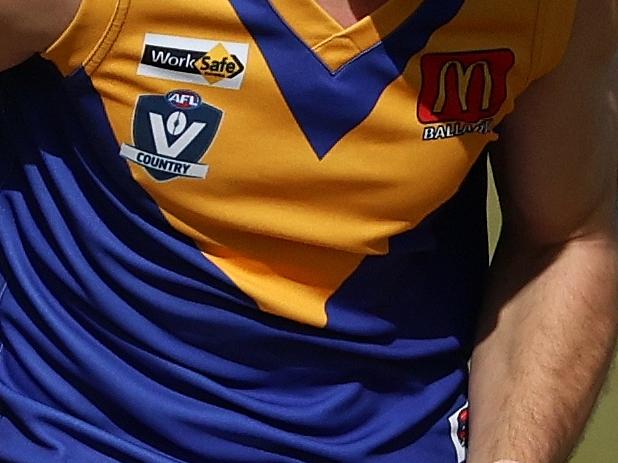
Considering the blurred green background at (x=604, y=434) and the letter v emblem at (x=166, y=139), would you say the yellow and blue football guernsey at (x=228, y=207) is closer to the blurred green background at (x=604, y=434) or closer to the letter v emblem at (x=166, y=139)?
the letter v emblem at (x=166, y=139)

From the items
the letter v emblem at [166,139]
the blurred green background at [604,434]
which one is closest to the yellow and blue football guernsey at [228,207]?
the letter v emblem at [166,139]

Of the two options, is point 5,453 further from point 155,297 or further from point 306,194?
point 306,194

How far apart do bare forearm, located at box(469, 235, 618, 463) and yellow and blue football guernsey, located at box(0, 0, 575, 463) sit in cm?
9

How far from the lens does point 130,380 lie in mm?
688

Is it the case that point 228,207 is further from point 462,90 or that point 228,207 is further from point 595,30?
point 595,30

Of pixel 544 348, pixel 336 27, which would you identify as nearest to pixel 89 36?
pixel 336 27

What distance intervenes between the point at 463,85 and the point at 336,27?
0.31 feet

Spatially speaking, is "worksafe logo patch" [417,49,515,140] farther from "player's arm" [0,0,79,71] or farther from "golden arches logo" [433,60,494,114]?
"player's arm" [0,0,79,71]

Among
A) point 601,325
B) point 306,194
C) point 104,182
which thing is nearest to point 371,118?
point 306,194

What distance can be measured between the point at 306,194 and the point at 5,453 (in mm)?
240

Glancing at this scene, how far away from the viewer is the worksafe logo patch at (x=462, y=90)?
26.4 inches

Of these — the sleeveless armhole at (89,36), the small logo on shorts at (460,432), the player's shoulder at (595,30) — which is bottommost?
the small logo on shorts at (460,432)

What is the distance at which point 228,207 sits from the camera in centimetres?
66

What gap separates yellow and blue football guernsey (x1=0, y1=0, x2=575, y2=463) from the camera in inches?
24.9
